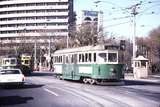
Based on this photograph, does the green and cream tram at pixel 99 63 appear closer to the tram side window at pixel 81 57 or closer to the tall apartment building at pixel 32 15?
the tram side window at pixel 81 57

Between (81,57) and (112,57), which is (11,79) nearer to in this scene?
(81,57)

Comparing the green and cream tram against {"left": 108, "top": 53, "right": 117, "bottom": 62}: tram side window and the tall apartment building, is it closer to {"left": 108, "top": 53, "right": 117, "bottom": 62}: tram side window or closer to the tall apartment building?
{"left": 108, "top": 53, "right": 117, "bottom": 62}: tram side window

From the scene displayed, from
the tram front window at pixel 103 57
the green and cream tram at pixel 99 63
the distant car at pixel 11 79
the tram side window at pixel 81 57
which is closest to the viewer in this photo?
the distant car at pixel 11 79

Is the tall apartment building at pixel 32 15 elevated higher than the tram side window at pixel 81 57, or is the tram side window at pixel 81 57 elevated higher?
the tall apartment building at pixel 32 15

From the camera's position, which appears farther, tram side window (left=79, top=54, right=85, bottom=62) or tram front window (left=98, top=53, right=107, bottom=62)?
tram side window (left=79, top=54, right=85, bottom=62)

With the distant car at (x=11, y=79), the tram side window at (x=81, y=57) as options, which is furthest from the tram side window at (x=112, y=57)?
the distant car at (x=11, y=79)

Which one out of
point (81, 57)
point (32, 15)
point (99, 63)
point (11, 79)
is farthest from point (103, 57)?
point (32, 15)

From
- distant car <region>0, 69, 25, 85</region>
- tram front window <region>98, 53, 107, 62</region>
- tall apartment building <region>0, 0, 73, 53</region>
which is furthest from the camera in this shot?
tall apartment building <region>0, 0, 73, 53</region>

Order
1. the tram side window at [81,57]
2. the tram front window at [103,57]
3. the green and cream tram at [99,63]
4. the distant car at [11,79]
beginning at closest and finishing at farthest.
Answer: the distant car at [11,79] → the green and cream tram at [99,63] → the tram front window at [103,57] → the tram side window at [81,57]

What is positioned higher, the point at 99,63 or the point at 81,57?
the point at 81,57

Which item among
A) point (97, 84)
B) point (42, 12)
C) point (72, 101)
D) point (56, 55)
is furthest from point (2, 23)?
point (72, 101)

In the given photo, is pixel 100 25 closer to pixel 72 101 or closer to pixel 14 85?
pixel 14 85

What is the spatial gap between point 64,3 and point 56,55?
10161 cm

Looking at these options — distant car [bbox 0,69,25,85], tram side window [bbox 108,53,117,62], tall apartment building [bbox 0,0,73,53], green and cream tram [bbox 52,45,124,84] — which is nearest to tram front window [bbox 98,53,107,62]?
green and cream tram [bbox 52,45,124,84]
